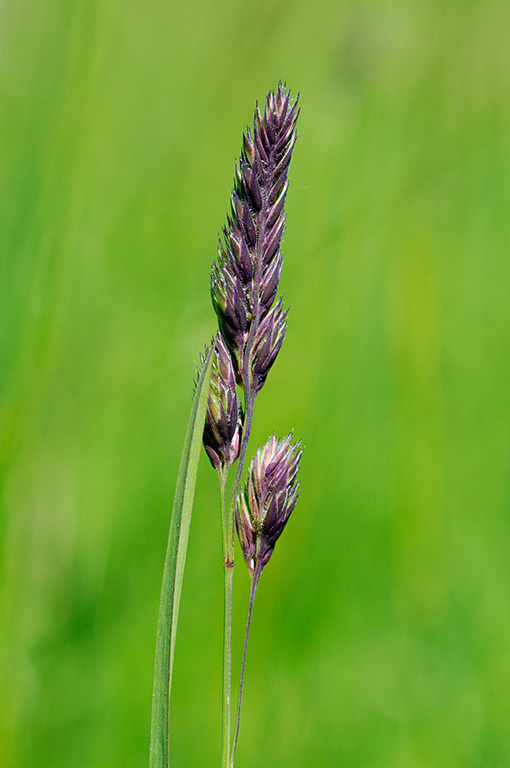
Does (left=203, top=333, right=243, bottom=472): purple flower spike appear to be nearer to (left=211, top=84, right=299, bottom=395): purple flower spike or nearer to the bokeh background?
(left=211, top=84, right=299, bottom=395): purple flower spike

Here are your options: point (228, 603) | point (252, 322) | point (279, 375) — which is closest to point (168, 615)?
point (228, 603)

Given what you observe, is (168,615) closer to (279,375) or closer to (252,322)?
(252,322)

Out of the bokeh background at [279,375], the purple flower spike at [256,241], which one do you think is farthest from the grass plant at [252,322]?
the bokeh background at [279,375]

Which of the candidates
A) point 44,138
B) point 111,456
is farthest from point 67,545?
point 44,138

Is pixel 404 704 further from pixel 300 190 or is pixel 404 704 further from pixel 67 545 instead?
pixel 300 190

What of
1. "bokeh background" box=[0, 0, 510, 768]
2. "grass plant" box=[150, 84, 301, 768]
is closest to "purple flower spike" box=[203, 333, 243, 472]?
"grass plant" box=[150, 84, 301, 768]

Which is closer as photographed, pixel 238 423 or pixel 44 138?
pixel 238 423

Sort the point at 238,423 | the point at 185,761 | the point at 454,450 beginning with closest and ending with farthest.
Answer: the point at 238,423, the point at 185,761, the point at 454,450
